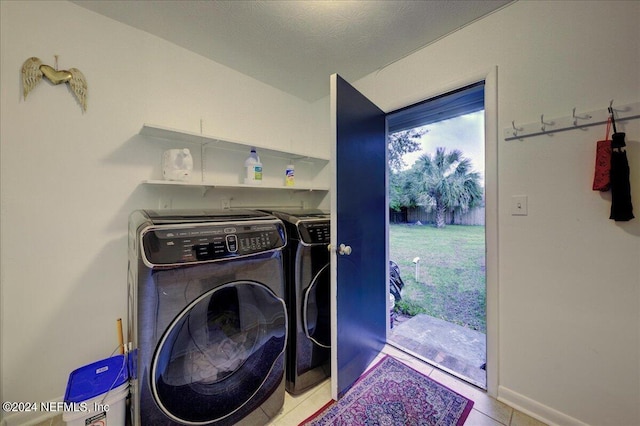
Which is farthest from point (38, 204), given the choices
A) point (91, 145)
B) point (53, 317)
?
point (53, 317)

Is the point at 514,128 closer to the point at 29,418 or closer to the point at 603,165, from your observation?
the point at 603,165

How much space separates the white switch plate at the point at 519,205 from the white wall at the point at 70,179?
2173 millimetres

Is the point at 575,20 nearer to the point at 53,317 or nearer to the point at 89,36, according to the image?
the point at 89,36

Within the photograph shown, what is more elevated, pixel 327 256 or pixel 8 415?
pixel 327 256

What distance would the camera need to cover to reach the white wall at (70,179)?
1.23m

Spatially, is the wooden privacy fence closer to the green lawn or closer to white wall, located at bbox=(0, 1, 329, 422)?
the green lawn

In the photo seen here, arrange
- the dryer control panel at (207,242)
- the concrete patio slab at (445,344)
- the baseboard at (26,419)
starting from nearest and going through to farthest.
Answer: the dryer control panel at (207,242) → the baseboard at (26,419) → the concrete patio slab at (445,344)

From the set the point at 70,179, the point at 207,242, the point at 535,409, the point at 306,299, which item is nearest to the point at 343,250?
the point at 306,299

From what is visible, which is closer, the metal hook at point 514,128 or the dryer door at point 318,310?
the metal hook at point 514,128

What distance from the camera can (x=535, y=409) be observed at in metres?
1.33

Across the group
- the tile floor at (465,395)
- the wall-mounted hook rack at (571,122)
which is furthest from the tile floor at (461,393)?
the wall-mounted hook rack at (571,122)

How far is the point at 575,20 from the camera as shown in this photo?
1206mm

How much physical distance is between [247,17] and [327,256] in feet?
5.18

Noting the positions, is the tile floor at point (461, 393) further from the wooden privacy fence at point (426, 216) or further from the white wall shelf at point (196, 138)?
the white wall shelf at point (196, 138)
